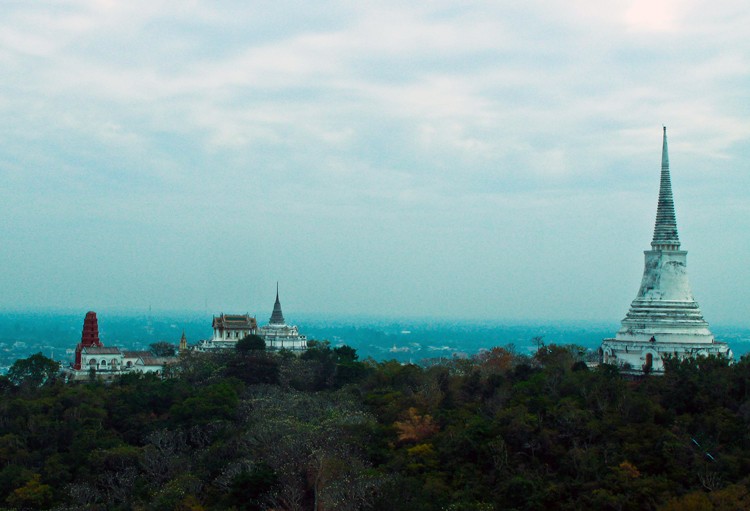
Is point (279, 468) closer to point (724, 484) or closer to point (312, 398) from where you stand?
point (312, 398)

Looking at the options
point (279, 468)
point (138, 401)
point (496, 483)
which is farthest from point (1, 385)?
point (496, 483)

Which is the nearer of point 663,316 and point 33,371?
point 663,316

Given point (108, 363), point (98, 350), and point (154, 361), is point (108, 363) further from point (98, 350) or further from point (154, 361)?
point (154, 361)

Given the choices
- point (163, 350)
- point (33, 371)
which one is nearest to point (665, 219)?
point (33, 371)

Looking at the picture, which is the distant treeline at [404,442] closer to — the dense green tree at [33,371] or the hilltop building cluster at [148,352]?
the dense green tree at [33,371]

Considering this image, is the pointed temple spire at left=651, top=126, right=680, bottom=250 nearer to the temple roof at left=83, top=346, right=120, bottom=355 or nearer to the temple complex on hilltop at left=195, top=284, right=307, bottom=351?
the temple complex on hilltop at left=195, top=284, right=307, bottom=351

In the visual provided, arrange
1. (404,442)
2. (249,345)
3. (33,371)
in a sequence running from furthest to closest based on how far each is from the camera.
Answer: (249,345)
(33,371)
(404,442)
